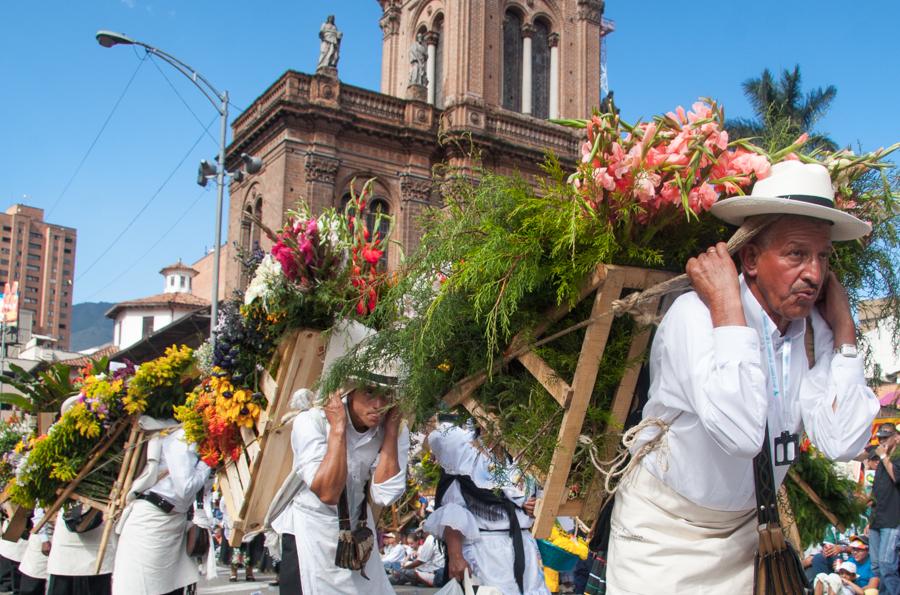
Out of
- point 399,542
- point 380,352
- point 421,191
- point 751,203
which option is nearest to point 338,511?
point 380,352

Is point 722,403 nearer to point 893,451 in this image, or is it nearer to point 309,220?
point 309,220

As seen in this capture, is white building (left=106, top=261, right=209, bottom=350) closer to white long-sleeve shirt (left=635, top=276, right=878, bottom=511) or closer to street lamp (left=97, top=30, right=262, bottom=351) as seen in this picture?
street lamp (left=97, top=30, right=262, bottom=351)

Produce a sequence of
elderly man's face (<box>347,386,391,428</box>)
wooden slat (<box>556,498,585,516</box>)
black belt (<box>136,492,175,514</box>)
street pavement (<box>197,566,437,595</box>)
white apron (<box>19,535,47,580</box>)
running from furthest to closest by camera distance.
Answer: street pavement (<box>197,566,437,595</box>), white apron (<box>19,535,47,580</box>), black belt (<box>136,492,175,514</box>), elderly man's face (<box>347,386,391,428</box>), wooden slat (<box>556,498,585,516</box>)

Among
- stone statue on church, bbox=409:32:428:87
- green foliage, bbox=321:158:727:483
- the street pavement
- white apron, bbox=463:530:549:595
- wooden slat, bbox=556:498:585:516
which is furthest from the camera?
stone statue on church, bbox=409:32:428:87

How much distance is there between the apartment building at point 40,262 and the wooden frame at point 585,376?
426ft

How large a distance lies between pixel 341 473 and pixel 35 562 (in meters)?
7.16

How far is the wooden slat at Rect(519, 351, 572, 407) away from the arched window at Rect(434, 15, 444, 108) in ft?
115

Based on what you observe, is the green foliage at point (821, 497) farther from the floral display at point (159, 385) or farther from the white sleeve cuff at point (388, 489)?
the floral display at point (159, 385)

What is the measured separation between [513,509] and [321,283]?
2.71 meters

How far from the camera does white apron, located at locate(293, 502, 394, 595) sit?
4.83 metres

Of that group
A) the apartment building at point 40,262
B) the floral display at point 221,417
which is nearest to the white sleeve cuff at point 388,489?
the floral display at point 221,417

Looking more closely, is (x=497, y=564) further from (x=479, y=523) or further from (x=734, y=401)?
(x=734, y=401)

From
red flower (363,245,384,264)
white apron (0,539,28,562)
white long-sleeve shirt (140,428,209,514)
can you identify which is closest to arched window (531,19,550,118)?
white apron (0,539,28,562)

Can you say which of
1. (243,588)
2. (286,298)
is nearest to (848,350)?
(286,298)
